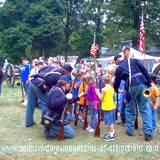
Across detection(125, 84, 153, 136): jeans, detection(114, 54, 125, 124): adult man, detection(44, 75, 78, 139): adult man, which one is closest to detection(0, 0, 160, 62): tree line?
detection(114, 54, 125, 124): adult man

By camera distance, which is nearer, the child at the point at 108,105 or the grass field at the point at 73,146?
the grass field at the point at 73,146

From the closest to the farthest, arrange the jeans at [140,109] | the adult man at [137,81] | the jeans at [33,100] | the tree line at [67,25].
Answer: the jeans at [140,109]
the adult man at [137,81]
the jeans at [33,100]
the tree line at [67,25]

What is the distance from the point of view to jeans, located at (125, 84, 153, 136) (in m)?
9.41

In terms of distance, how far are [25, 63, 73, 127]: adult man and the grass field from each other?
1.58 feet

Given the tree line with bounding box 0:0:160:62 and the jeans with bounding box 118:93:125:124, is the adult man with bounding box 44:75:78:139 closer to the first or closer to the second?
the jeans with bounding box 118:93:125:124

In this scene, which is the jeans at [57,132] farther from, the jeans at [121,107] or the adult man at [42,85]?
the jeans at [121,107]

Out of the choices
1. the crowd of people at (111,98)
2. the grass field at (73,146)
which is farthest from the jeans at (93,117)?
the grass field at (73,146)

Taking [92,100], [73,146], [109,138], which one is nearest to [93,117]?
[92,100]

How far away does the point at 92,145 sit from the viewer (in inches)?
352

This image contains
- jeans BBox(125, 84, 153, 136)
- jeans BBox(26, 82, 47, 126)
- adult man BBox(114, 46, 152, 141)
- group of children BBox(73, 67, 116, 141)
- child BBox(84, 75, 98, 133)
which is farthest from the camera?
jeans BBox(26, 82, 47, 126)

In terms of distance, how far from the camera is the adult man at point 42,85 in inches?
412

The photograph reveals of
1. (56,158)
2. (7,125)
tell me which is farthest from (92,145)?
(7,125)

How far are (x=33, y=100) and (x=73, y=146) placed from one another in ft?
8.35

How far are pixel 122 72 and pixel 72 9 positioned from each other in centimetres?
3868
